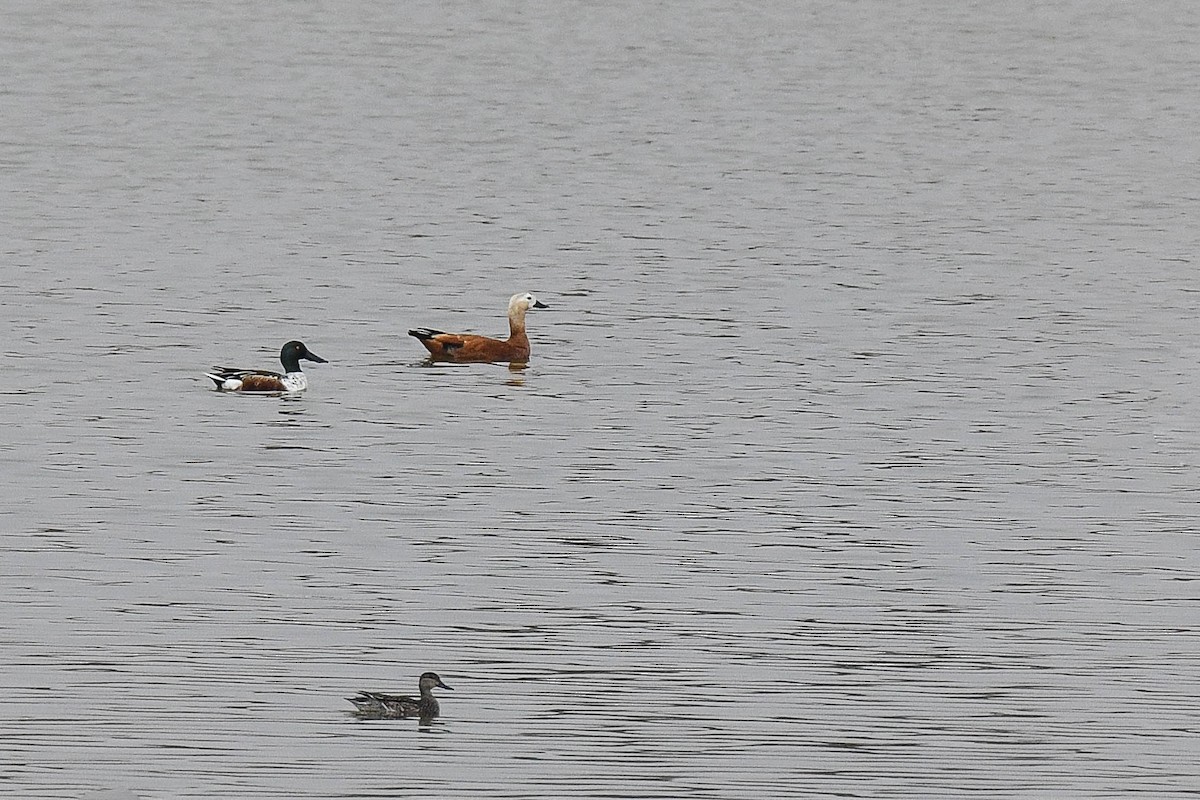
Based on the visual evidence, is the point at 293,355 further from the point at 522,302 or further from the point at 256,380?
the point at 522,302

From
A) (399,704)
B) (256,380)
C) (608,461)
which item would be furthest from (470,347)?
(399,704)

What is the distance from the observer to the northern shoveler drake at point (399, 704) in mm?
13891

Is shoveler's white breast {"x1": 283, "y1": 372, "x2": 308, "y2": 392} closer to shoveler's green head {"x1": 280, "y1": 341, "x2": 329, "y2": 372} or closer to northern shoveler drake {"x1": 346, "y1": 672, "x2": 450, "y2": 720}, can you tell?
shoveler's green head {"x1": 280, "y1": 341, "x2": 329, "y2": 372}

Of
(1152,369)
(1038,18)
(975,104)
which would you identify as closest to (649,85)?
(975,104)

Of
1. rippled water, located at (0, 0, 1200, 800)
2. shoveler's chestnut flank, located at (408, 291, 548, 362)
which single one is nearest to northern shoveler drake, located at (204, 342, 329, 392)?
rippled water, located at (0, 0, 1200, 800)

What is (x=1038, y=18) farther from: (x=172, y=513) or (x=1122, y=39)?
(x=172, y=513)

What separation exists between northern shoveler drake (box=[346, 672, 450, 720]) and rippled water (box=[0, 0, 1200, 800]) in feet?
0.42

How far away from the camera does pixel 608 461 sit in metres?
22.6

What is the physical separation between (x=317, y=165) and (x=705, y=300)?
55.7ft

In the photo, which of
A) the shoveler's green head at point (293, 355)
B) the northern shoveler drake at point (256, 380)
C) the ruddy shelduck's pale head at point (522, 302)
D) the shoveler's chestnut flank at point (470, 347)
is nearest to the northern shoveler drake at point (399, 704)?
the northern shoveler drake at point (256, 380)

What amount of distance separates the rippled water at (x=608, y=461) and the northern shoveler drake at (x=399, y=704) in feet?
0.42

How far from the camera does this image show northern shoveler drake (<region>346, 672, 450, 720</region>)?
13.9 metres

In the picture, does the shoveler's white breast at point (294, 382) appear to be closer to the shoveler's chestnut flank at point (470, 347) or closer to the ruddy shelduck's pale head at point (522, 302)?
the shoveler's chestnut flank at point (470, 347)

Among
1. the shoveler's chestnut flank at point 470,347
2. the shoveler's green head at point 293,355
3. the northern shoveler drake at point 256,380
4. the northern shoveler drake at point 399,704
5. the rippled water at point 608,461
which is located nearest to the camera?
the northern shoveler drake at point 399,704
